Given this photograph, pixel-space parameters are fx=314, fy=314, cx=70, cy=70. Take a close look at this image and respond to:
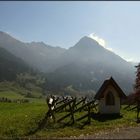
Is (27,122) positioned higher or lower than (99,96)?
lower

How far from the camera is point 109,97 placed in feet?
143

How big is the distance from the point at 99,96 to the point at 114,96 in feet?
7.17

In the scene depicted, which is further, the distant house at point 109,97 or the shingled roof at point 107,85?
the shingled roof at point 107,85

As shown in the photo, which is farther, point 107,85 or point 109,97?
point 109,97

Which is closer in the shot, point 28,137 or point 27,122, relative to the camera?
point 28,137

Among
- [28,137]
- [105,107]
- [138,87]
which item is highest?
[138,87]

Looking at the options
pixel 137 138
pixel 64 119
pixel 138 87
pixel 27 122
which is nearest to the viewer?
pixel 137 138

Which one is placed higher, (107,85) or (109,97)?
(107,85)

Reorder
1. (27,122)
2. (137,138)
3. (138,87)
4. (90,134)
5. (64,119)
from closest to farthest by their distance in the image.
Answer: (137,138), (90,134), (27,122), (64,119), (138,87)

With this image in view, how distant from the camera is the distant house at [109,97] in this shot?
42656 millimetres

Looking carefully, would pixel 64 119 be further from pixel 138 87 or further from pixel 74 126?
pixel 138 87

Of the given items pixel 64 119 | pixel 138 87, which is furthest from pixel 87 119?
pixel 138 87

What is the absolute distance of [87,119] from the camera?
34031 mm

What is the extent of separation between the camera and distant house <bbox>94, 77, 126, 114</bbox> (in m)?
42.7
